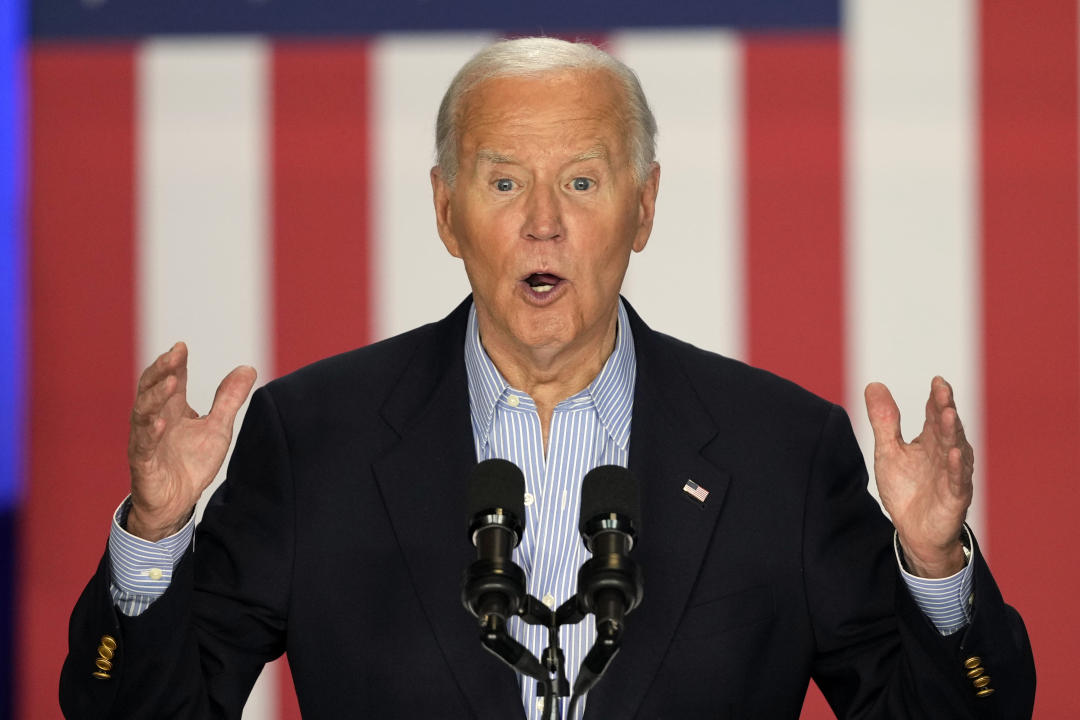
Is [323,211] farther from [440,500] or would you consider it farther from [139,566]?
[139,566]

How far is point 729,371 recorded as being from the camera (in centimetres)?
213

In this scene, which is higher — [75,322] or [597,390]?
[75,322]

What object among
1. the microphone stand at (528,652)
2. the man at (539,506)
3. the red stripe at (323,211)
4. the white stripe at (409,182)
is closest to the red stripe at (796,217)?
the white stripe at (409,182)

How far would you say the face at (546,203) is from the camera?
6.41 feet

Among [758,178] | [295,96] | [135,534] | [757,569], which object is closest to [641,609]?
[757,569]

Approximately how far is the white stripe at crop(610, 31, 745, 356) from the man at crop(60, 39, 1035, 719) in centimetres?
98

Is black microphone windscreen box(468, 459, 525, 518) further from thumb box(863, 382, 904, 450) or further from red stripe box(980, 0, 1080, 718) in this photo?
red stripe box(980, 0, 1080, 718)

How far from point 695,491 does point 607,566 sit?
0.61 m

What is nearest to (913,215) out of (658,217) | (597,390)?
(658,217)

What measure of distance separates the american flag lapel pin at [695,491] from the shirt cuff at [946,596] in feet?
0.94

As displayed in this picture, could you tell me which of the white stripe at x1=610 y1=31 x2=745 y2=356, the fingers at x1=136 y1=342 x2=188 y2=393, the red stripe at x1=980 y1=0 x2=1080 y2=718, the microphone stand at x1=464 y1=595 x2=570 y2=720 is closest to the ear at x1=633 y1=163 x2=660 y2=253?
the fingers at x1=136 y1=342 x2=188 y2=393

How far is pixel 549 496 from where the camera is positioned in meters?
1.96

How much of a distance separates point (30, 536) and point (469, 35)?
139 centimetres

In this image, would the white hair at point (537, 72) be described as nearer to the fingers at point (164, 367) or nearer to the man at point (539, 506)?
the man at point (539, 506)
